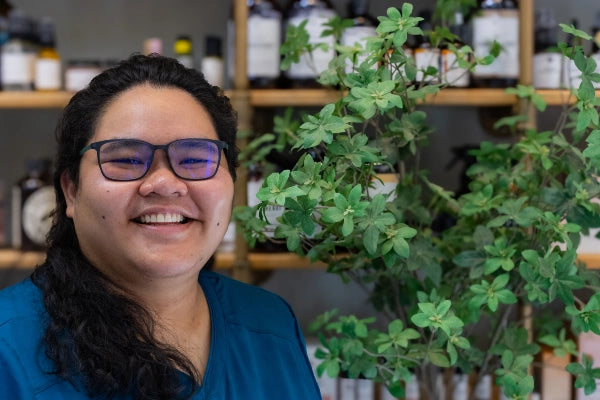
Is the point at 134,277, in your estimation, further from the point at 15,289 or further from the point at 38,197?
the point at 38,197

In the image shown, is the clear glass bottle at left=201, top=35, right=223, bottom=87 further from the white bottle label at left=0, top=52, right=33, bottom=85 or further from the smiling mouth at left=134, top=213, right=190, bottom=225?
the smiling mouth at left=134, top=213, right=190, bottom=225

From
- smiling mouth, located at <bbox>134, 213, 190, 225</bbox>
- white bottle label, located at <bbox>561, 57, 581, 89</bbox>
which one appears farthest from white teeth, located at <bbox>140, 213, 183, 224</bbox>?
white bottle label, located at <bbox>561, 57, 581, 89</bbox>

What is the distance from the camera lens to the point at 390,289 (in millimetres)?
1231

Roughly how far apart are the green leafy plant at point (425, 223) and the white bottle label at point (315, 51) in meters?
0.15

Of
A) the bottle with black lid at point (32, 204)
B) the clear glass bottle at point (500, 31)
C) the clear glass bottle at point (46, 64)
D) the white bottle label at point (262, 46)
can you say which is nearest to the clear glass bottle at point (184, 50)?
the white bottle label at point (262, 46)

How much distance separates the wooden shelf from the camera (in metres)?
1.52

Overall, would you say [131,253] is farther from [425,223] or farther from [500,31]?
[500,31]

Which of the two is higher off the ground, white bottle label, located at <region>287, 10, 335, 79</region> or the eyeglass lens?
white bottle label, located at <region>287, 10, 335, 79</region>

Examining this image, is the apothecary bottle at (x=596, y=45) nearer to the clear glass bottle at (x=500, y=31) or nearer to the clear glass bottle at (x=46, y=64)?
the clear glass bottle at (x=500, y=31)

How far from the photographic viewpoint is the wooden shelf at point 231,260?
152 cm

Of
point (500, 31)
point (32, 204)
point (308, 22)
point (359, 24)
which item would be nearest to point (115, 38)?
point (32, 204)

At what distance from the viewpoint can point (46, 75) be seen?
5.60 ft

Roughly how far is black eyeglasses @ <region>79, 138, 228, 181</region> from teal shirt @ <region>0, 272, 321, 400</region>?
19 cm

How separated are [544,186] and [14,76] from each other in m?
1.23
